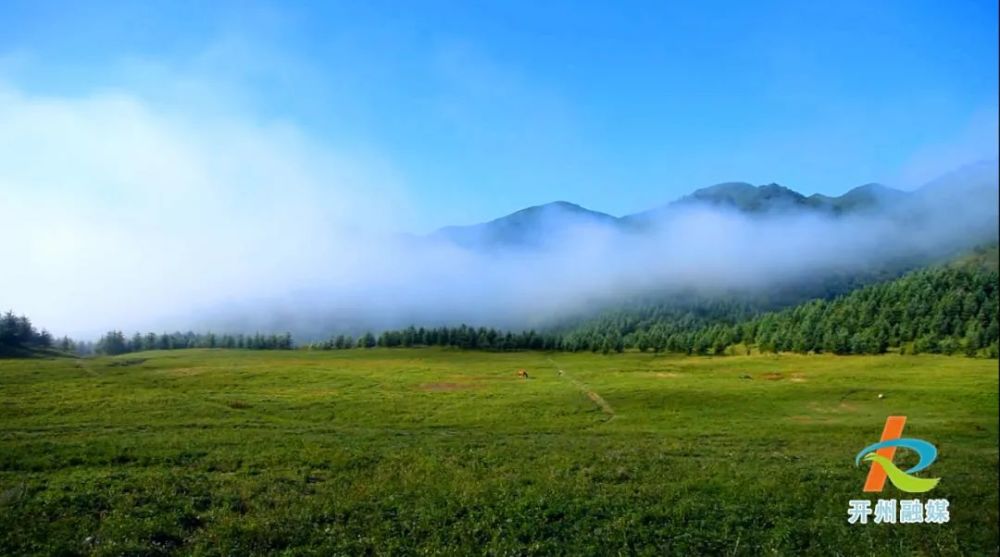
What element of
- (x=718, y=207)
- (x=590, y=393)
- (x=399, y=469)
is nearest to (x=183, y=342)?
(x=399, y=469)

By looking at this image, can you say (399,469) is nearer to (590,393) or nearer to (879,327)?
(590,393)

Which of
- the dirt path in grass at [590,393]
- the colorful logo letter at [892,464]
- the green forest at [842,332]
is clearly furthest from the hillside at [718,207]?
the dirt path in grass at [590,393]

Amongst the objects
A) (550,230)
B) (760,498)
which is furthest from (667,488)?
(550,230)

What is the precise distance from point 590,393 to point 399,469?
44.6 feet

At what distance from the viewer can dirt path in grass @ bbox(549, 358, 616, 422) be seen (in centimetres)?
2348

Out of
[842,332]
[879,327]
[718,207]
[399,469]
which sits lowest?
[399,469]

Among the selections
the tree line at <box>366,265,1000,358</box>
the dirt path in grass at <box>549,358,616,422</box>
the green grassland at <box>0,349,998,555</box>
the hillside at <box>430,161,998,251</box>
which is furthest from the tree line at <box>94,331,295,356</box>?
the dirt path in grass at <box>549,358,616,422</box>

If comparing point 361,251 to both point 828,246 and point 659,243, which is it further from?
point 828,246

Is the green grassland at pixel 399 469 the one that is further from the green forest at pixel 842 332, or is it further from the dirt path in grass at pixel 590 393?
the dirt path in grass at pixel 590 393

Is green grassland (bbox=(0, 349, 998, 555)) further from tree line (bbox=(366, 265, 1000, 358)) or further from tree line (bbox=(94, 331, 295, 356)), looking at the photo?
tree line (bbox=(366, 265, 1000, 358))

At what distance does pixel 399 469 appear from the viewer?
12445 mm

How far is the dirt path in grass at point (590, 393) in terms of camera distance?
2348cm

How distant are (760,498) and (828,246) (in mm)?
13700

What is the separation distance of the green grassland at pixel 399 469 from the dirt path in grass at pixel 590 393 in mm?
2926
